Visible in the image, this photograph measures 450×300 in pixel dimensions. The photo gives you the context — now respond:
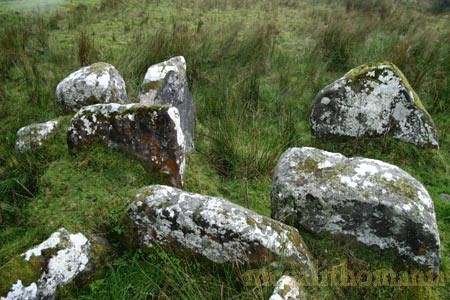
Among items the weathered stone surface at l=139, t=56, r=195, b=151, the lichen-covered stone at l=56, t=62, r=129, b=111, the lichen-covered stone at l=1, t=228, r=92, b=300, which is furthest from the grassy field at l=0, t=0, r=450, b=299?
the lichen-covered stone at l=56, t=62, r=129, b=111

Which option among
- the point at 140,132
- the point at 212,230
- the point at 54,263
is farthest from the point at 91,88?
the point at 212,230

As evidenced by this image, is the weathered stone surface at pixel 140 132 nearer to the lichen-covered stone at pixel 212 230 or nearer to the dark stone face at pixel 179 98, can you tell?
the lichen-covered stone at pixel 212 230

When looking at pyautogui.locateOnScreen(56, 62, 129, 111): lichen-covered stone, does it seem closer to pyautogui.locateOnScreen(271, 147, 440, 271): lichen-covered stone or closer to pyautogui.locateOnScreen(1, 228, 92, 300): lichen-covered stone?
pyautogui.locateOnScreen(1, 228, 92, 300): lichen-covered stone

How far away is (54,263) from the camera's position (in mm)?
2549

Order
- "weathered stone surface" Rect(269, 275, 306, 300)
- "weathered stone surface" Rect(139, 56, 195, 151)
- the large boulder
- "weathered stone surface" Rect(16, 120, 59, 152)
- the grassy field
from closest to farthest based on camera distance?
"weathered stone surface" Rect(269, 275, 306, 300), the large boulder, the grassy field, "weathered stone surface" Rect(16, 120, 59, 152), "weathered stone surface" Rect(139, 56, 195, 151)

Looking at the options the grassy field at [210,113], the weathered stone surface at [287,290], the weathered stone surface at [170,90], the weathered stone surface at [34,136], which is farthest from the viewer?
the weathered stone surface at [170,90]

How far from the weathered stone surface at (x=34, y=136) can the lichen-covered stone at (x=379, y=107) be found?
2.53m

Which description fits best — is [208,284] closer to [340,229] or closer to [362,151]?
[340,229]

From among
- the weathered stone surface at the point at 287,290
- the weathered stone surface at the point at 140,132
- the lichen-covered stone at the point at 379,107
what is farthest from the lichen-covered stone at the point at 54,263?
the lichen-covered stone at the point at 379,107

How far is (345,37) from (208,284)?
503 cm

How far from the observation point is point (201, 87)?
5551 millimetres

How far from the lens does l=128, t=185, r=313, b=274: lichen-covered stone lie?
8.30 ft

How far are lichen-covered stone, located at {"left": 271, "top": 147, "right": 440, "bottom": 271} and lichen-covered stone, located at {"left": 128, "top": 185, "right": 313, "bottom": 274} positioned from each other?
0.96 feet

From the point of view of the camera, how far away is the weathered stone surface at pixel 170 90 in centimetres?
417
